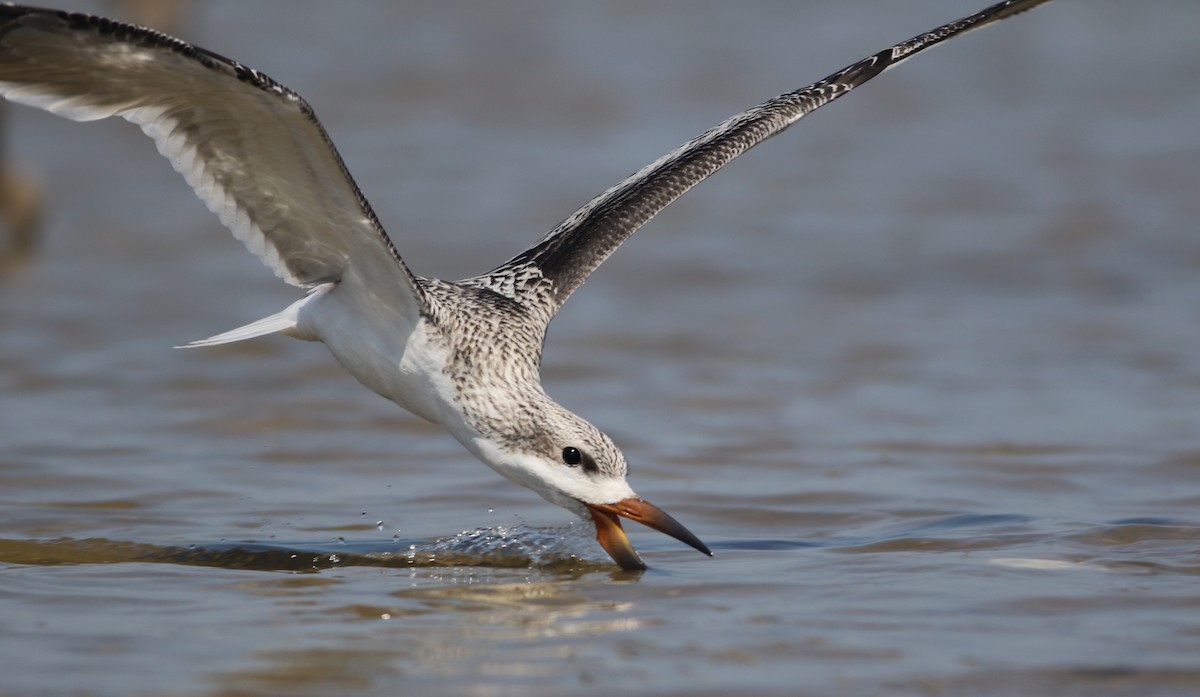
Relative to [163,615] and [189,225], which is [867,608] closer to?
[163,615]

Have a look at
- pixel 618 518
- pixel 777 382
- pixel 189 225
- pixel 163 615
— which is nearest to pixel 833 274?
pixel 777 382

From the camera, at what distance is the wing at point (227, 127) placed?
19.6 ft

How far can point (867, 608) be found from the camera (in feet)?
20.1

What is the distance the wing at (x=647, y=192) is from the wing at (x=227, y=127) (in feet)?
3.61

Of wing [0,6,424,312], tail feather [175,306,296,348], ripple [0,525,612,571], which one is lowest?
ripple [0,525,612,571]

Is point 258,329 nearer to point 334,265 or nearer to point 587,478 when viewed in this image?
point 334,265

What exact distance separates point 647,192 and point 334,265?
6.19 feet

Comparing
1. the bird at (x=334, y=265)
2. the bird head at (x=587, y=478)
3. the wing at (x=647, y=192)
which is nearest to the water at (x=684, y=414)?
the bird head at (x=587, y=478)

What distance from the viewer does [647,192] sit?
8477 millimetres

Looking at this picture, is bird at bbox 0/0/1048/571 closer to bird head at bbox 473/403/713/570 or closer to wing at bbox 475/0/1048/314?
bird head at bbox 473/403/713/570

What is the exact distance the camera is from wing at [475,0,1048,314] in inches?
320

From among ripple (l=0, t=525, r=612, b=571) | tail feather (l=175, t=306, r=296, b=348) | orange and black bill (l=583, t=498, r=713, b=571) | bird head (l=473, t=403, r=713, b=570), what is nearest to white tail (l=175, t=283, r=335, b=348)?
tail feather (l=175, t=306, r=296, b=348)

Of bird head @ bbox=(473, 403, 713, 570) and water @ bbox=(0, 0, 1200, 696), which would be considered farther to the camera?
bird head @ bbox=(473, 403, 713, 570)

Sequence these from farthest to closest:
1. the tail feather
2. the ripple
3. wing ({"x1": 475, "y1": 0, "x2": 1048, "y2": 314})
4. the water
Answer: wing ({"x1": 475, "y1": 0, "x2": 1048, "y2": 314}), the tail feather, the ripple, the water
